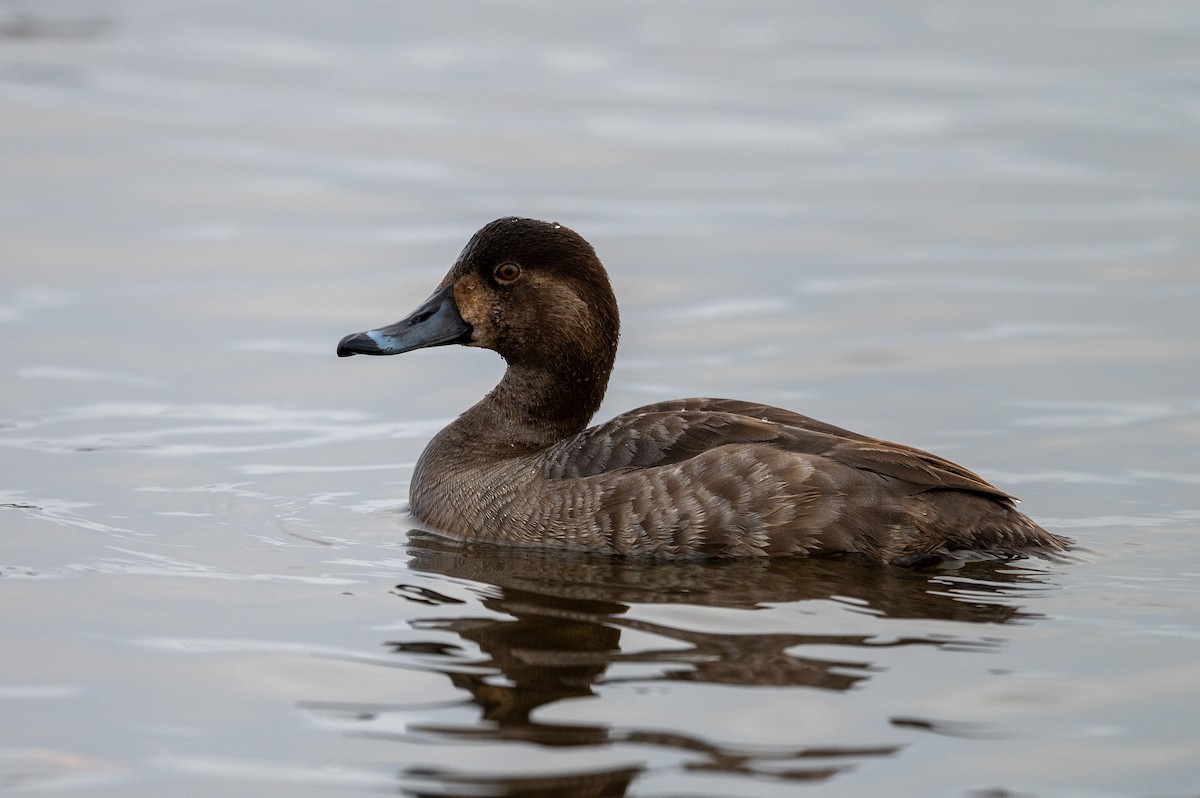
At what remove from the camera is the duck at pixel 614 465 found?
24.0 ft

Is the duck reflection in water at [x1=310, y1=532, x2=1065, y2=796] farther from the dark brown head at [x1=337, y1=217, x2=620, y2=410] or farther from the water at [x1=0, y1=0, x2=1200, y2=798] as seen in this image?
the dark brown head at [x1=337, y1=217, x2=620, y2=410]

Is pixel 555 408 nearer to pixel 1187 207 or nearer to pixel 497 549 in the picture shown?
pixel 497 549

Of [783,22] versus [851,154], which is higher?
[783,22]

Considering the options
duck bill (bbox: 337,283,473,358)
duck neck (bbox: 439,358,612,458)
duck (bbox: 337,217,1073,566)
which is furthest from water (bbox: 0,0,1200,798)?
duck bill (bbox: 337,283,473,358)

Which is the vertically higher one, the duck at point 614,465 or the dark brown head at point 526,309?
the dark brown head at point 526,309

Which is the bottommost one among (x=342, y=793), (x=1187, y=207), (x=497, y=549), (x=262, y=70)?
(x=342, y=793)

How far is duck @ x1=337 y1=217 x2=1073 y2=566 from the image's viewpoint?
7.30 metres

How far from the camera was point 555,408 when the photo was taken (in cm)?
843

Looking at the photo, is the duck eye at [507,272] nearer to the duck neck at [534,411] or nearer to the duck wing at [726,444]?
the duck neck at [534,411]

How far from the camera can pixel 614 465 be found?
770 centimetres

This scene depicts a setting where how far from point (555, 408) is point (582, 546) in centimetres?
98

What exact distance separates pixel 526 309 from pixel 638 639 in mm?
2354

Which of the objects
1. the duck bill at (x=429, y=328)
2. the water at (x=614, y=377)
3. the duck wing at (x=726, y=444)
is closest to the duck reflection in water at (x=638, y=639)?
the water at (x=614, y=377)

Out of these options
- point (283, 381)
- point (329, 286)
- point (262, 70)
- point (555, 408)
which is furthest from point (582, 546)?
point (262, 70)
